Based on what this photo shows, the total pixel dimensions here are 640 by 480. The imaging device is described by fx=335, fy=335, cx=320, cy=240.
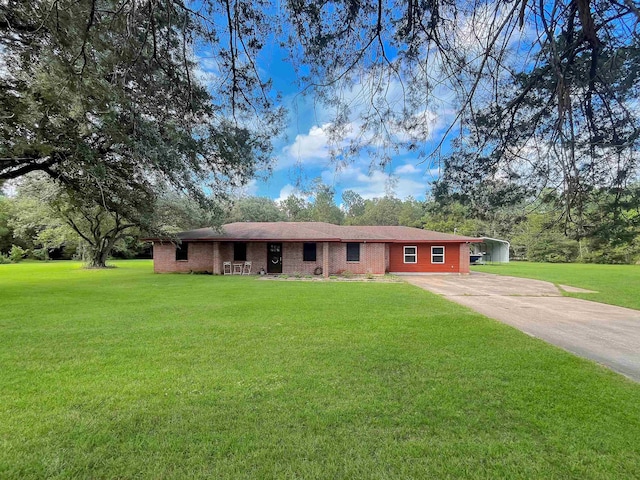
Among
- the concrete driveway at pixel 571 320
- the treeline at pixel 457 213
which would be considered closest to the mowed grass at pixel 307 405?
the concrete driveway at pixel 571 320

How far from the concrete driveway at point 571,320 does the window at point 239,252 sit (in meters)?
12.2

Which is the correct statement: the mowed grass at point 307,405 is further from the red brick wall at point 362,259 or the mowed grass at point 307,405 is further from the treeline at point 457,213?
the red brick wall at point 362,259

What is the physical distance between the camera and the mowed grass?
8.20 feet

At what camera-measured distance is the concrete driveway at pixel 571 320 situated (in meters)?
5.26

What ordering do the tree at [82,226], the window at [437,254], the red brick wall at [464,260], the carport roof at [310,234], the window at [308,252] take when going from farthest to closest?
the tree at [82,226] → the window at [437,254] → the red brick wall at [464,260] → the window at [308,252] → the carport roof at [310,234]

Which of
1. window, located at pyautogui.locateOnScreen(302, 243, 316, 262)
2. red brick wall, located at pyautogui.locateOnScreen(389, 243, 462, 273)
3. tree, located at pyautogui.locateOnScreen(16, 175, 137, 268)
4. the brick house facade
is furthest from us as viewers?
tree, located at pyautogui.locateOnScreen(16, 175, 137, 268)

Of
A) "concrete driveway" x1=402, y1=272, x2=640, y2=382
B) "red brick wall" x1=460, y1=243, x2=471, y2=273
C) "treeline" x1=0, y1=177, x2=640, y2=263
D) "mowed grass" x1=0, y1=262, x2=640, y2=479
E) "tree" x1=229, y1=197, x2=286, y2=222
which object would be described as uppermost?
"tree" x1=229, y1=197, x2=286, y2=222

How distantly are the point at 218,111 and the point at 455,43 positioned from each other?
259 centimetres

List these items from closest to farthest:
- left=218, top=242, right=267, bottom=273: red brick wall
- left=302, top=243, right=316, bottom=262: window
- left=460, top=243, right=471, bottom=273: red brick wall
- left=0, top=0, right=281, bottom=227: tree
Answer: left=0, top=0, right=281, bottom=227: tree
left=302, top=243, right=316, bottom=262: window
left=218, top=242, right=267, bottom=273: red brick wall
left=460, top=243, right=471, bottom=273: red brick wall

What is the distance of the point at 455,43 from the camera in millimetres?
3268

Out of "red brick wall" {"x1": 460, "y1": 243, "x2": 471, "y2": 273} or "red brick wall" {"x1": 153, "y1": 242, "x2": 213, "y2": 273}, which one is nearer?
"red brick wall" {"x1": 153, "y1": 242, "x2": 213, "y2": 273}

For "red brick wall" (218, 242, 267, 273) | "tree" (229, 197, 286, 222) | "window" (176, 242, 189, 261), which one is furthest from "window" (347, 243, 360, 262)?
"tree" (229, 197, 286, 222)

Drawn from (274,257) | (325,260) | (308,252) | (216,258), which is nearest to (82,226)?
(216,258)

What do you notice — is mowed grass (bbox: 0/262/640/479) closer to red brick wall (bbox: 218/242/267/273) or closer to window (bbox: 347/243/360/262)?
window (bbox: 347/243/360/262)
